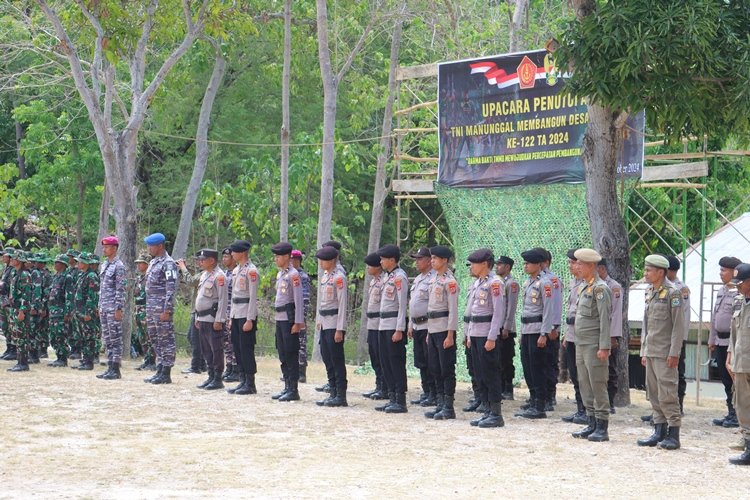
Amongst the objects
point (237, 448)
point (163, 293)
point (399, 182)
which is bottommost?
point (237, 448)

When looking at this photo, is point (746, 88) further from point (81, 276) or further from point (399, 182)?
point (81, 276)

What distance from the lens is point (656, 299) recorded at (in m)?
9.61

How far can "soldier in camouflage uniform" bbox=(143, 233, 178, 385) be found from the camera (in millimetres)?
13914

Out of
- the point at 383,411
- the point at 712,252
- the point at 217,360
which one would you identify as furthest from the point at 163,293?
the point at 712,252

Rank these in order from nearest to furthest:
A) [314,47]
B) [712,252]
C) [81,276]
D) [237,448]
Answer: [237,448], [81,276], [712,252], [314,47]

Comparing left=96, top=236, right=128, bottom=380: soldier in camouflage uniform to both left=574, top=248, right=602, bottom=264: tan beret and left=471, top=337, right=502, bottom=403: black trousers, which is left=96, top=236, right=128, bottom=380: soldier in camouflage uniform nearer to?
left=471, top=337, right=502, bottom=403: black trousers

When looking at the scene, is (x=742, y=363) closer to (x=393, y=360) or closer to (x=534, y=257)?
(x=534, y=257)

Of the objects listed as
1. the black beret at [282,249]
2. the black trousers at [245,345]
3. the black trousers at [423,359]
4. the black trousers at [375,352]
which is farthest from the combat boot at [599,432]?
the black trousers at [245,345]

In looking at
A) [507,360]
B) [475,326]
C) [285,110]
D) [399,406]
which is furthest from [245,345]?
[285,110]

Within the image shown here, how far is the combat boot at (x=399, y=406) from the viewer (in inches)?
458

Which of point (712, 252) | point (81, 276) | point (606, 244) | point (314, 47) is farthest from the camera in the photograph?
point (314, 47)

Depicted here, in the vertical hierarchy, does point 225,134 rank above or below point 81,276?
above

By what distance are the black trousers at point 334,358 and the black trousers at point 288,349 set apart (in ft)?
1.19

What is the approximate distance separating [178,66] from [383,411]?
46.4 ft
